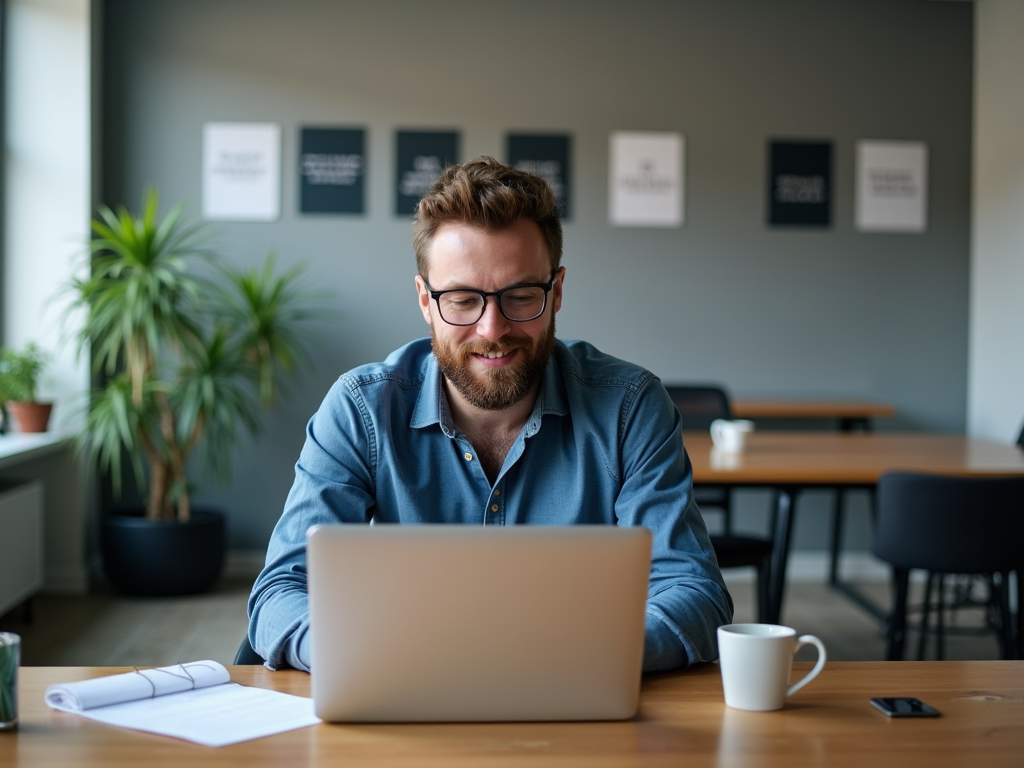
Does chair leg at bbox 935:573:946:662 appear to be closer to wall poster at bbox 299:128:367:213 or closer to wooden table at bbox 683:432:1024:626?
wooden table at bbox 683:432:1024:626

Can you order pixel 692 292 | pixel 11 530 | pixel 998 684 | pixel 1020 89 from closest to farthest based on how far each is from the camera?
pixel 998 684, pixel 11 530, pixel 1020 89, pixel 692 292

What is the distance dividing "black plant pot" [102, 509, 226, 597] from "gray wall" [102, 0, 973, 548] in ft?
1.94

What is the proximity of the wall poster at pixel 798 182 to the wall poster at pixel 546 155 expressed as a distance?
1028mm

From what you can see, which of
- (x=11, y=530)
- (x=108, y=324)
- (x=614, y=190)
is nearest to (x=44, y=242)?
(x=108, y=324)

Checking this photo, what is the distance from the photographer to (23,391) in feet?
14.3

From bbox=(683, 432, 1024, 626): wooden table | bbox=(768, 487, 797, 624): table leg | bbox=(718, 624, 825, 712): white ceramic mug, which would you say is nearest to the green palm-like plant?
bbox=(683, 432, 1024, 626): wooden table

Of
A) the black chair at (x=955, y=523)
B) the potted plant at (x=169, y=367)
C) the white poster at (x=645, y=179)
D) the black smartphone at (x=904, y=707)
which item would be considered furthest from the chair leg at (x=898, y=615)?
the potted plant at (x=169, y=367)

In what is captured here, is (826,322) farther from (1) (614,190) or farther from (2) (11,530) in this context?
(2) (11,530)

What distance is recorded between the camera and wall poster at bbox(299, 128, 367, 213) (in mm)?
5078

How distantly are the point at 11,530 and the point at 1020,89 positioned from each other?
4.77 meters

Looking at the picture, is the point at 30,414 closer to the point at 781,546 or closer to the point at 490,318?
the point at 781,546

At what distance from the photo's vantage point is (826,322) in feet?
17.5

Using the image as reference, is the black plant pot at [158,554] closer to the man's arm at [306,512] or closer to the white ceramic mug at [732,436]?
the white ceramic mug at [732,436]

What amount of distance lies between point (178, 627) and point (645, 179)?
117 inches
